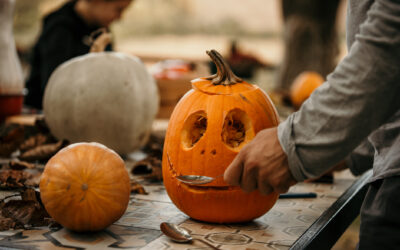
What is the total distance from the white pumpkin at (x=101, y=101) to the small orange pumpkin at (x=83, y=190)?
84 cm

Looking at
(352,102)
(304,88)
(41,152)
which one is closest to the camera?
(352,102)

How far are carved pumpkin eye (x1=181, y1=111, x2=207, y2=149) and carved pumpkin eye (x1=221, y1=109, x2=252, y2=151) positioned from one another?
0.23 feet

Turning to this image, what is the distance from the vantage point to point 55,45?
→ 3.14 metres

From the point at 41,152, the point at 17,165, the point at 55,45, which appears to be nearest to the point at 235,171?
the point at 17,165

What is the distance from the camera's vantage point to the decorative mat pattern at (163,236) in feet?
3.65

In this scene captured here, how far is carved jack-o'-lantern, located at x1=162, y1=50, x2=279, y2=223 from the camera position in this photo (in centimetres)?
127

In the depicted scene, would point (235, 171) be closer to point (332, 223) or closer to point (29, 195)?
point (332, 223)

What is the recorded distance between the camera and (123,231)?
1.21 meters

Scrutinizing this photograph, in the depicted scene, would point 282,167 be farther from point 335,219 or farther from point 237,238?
point 335,219

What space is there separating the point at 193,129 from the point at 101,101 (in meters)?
0.79

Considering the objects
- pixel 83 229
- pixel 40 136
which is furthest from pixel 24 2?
pixel 83 229

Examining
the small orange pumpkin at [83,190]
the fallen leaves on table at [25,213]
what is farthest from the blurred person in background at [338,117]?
the fallen leaves on table at [25,213]

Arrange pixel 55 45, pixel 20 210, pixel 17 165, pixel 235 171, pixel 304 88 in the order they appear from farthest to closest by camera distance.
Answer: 1. pixel 304 88
2. pixel 55 45
3. pixel 17 165
4. pixel 20 210
5. pixel 235 171

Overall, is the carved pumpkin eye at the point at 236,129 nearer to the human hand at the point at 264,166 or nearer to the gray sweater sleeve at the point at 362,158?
the human hand at the point at 264,166
